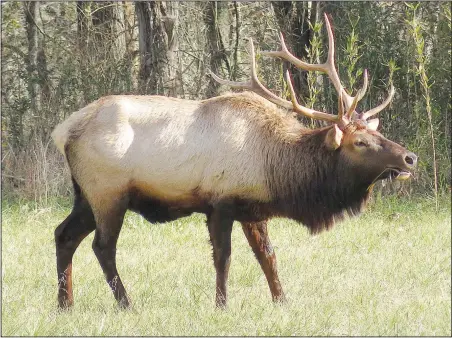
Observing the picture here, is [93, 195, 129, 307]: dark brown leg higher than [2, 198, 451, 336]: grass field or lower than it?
higher

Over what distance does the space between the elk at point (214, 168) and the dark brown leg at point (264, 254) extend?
0.02m

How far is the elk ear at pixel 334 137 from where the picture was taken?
22.1ft

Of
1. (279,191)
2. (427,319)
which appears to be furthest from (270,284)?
(427,319)

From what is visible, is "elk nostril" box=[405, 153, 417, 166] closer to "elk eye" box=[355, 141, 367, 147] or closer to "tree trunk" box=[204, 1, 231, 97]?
"elk eye" box=[355, 141, 367, 147]

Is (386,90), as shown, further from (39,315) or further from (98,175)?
(39,315)

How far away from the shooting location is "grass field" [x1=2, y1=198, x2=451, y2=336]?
600 centimetres

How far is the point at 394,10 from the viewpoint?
12.5 metres

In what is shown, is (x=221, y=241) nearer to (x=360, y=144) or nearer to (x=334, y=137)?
(x=334, y=137)

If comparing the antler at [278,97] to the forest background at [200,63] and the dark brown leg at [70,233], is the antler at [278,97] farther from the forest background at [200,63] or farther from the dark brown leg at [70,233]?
the forest background at [200,63]

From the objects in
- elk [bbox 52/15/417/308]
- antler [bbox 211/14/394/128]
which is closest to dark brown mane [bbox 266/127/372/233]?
elk [bbox 52/15/417/308]

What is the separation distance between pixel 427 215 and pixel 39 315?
16.8 feet

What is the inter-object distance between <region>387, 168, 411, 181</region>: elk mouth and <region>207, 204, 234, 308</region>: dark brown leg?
1.17 meters

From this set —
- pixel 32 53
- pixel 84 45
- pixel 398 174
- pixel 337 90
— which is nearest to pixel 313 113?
A: pixel 337 90

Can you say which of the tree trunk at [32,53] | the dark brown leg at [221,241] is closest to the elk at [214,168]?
the dark brown leg at [221,241]
